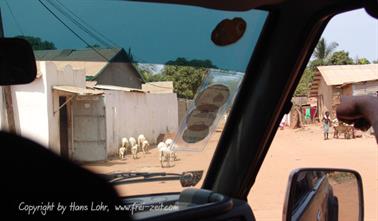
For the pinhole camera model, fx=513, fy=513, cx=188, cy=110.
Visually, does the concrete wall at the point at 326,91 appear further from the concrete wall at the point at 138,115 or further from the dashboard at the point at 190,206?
the dashboard at the point at 190,206

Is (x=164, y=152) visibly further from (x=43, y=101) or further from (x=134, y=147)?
(x=43, y=101)

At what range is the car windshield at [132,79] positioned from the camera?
217 centimetres

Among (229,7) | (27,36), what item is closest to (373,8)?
(229,7)

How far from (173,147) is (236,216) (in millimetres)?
511

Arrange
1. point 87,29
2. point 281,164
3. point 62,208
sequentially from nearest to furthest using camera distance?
point 62,208 → point 87,29 → point 281,164

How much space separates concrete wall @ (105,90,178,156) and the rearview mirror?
72 centimetres

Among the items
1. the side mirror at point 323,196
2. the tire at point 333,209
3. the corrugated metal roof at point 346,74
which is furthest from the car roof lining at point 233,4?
the corrugated metal roof at point 346,74

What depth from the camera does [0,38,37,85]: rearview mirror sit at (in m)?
1.74

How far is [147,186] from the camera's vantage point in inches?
103

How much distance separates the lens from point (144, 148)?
2.67 meters

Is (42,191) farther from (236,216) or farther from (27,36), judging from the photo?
(236,216)

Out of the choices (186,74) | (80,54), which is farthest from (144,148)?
(80,54)

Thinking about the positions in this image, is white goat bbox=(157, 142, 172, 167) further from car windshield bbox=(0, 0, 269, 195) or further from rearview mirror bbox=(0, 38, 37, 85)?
rearview mirror bbox=(0, 38, 37, 85)

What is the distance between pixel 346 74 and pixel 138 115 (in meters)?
12.0
